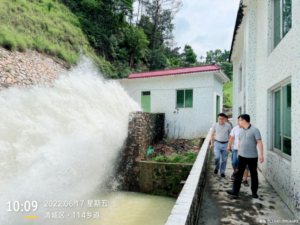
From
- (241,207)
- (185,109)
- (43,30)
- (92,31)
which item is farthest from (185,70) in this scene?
(92,31)

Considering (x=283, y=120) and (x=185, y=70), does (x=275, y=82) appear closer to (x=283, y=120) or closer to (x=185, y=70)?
(x=283, y=120)

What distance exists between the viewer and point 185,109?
1347 cm

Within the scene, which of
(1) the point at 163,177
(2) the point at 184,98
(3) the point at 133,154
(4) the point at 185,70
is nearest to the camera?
(1) the point at 163,177

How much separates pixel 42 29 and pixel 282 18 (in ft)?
59.5

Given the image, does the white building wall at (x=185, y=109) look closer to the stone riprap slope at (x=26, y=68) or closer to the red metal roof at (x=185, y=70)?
the red metal roof at (x=185, y=70)

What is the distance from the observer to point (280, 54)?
14.6ft

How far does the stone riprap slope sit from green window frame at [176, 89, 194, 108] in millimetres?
8408

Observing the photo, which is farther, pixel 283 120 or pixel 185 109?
pixel 185 109

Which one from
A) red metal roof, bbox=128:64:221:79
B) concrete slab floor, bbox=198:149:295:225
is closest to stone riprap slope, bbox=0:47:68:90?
red metal roof, bbox=128:64:221:79

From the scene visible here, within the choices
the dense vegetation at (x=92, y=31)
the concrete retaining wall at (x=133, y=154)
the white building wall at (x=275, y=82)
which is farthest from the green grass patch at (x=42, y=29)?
the white building wall at (x=275, y=82)

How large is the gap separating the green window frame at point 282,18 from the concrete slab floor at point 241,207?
351cm

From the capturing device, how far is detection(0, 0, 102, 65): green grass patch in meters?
13.1

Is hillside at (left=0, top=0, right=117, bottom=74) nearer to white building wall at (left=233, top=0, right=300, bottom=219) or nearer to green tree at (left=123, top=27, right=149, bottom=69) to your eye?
green tree at (left=123, top=27, right=149, bottom=69)

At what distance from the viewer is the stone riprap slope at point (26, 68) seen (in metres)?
9.87
